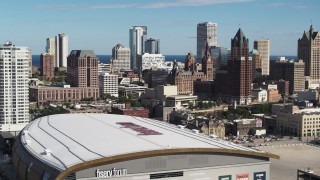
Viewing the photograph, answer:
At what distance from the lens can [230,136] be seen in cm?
5884

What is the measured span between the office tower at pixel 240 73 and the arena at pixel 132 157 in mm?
54391

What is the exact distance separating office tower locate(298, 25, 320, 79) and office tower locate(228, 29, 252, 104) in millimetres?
28995

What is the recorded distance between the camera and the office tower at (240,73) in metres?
85.4

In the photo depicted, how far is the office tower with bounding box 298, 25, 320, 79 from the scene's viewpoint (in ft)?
366

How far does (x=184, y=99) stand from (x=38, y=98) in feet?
77.3

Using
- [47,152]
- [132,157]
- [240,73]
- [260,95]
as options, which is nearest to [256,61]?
[260,95]

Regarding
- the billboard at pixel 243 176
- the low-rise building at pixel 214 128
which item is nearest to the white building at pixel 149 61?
the low-rise building at pixel 214 128

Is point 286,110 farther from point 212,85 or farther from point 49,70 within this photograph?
point 49,70

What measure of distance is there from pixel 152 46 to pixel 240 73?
348ft

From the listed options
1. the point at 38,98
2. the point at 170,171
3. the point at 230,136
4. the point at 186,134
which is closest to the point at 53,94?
the point at 38,98

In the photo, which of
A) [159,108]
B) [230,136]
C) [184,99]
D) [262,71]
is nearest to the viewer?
[230,136]

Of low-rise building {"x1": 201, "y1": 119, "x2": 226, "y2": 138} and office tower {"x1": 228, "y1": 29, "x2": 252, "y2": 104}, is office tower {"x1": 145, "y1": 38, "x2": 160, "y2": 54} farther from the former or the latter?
low-rise building {"x1": 201, "y1": 119, "x2": 226, "y2": 138}

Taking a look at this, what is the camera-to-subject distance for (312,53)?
11112 centimetres

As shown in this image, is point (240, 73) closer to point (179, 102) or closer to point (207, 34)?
point (179, 102)
